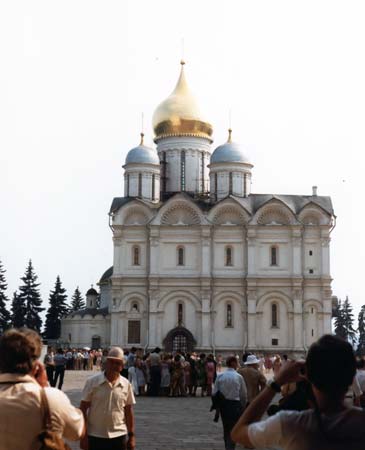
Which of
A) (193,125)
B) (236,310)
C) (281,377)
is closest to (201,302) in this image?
(236,310)

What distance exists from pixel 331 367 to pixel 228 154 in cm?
4991

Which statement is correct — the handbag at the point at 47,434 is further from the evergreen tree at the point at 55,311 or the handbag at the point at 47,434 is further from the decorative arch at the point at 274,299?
the evergreen tree at the point at 55,311

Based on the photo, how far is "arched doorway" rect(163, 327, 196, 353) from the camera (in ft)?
162

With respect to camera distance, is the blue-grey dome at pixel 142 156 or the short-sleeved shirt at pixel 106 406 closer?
the short-sleeved shirt at pixel 106 406

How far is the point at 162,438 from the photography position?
13266mm

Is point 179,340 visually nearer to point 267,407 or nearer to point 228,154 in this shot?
point 228,154

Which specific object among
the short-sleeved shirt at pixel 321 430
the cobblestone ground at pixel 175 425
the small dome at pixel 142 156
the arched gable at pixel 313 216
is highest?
the small dome at pixel 142 156

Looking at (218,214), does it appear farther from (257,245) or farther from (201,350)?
(201,350)

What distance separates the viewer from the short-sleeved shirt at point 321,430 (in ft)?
11.3

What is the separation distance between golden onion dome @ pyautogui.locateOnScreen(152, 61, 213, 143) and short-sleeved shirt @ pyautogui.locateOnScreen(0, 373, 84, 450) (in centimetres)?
5215

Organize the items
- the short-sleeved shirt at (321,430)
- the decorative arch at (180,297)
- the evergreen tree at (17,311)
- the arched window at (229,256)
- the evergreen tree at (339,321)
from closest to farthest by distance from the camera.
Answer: the short-sleeved shirt at (321,430) → the decorative arch at (180,297) → the arched window at (229,256) → the evergreen tree at (17,311) → the evergreen tree at (339,321)

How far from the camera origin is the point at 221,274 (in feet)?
164

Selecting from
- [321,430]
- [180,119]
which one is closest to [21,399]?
[321,430]

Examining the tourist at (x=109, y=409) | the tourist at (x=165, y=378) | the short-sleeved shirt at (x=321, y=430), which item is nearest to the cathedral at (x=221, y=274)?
the tourist at (x=165, y=378)
